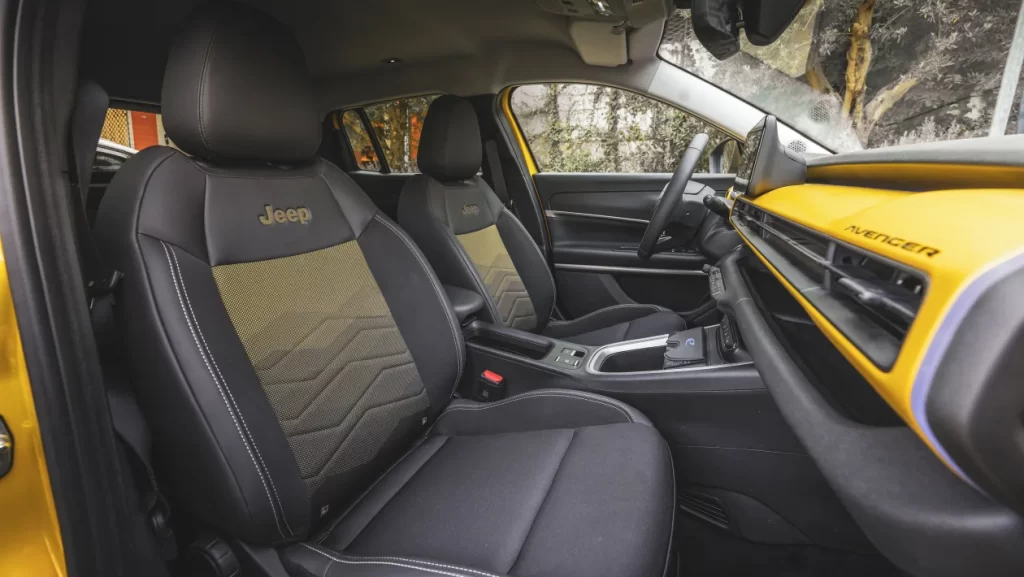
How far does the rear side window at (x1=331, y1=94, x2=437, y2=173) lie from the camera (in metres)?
3.01

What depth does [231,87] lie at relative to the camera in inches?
40.4

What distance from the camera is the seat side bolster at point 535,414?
1.31m

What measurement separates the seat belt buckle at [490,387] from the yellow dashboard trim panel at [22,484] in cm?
100

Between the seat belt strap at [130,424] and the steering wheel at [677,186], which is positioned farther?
the steering wheel at [677,186]

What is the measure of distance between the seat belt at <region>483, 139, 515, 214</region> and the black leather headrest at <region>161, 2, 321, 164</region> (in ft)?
→ 5.80

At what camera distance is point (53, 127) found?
0.75m

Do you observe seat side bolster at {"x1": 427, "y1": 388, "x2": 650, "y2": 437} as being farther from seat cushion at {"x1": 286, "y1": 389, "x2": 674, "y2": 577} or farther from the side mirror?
the side mirror

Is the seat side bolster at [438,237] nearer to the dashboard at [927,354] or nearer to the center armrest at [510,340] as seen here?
the center armrest at [510,340]

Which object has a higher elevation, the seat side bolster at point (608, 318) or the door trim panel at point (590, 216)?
the door trim panel at point (590, 216)

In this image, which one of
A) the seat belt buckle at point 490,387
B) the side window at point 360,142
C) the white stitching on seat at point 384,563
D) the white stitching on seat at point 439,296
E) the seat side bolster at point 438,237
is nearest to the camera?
the white stitching on seat at point 384,563

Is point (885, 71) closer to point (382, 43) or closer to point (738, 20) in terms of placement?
point (738, 20)

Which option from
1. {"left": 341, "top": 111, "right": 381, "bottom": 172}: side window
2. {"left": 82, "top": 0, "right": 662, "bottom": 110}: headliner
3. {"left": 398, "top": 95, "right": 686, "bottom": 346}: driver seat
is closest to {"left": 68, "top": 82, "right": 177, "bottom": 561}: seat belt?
{"left": 398, "top": 95, "right": 686, "bottom": 346}: driver seat

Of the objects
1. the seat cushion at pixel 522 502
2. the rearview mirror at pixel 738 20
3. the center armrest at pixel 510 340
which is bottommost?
the seat cushion at pixel 522 502

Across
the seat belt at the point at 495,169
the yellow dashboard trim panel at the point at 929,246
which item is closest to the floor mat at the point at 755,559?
the yellow dashboard trim panel at the point at 929,246
